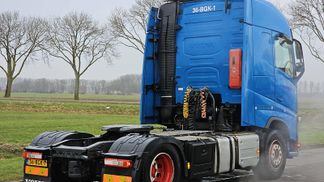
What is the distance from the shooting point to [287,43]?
9867 mm

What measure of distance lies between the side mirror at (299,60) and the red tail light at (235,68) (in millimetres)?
2079

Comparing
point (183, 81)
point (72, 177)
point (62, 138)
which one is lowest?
point (72, 177)

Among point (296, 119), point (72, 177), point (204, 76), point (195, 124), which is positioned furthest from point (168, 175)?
point (296, 119)

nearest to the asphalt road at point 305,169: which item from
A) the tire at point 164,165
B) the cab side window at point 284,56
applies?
the cab side window at point 284,56

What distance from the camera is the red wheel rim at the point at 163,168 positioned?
6.45 metres

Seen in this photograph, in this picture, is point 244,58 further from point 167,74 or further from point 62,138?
point 62,138

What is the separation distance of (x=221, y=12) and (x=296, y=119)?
297cm

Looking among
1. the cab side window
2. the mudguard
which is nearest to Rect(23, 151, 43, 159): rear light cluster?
the mudguard

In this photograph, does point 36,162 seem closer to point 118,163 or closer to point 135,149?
point 118,163

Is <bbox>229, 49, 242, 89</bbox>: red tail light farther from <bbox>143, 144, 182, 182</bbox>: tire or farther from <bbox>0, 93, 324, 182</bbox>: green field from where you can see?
<bbox>0, 93, 324, 182</bbox>: green field

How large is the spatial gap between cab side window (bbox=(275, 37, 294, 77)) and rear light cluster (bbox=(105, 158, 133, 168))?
182 inches

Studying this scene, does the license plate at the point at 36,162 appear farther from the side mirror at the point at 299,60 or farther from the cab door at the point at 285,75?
the side mirror at the point at 299,60

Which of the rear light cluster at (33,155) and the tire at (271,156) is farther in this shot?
the tire at (271,156)

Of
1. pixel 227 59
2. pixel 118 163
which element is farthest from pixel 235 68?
pixel 118 163
